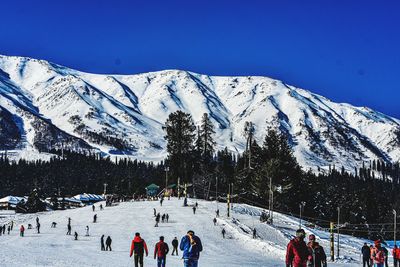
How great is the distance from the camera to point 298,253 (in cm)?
1647

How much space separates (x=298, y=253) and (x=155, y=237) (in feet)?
120

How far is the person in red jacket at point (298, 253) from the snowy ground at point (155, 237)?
14654 mm

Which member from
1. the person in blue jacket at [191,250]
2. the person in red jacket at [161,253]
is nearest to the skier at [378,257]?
the person in blue jacket at [191,250]

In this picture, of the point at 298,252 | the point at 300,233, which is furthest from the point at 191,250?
the point at 300,233

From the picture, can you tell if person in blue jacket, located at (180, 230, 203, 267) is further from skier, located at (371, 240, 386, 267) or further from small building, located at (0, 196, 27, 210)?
small building, located at (0, 196, 27, 210)

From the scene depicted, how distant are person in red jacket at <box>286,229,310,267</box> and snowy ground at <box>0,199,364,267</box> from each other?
48.1 ft

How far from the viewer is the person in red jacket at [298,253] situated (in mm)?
16453

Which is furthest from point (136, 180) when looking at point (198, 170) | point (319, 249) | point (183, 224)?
point (319, 249)

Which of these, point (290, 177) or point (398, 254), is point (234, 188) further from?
point (398, 254)

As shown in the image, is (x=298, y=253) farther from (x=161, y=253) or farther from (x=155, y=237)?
(x=155, y=237)

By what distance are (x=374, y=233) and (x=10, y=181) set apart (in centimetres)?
11580

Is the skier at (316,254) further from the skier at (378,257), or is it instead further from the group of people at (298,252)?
the skier at (378,257)

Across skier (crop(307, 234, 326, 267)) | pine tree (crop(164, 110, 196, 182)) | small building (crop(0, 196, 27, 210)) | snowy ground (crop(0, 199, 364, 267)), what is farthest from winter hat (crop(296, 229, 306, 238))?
small building (crop(0, 196, 27, 210))

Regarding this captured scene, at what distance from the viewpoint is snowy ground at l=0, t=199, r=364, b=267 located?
1421 inches
